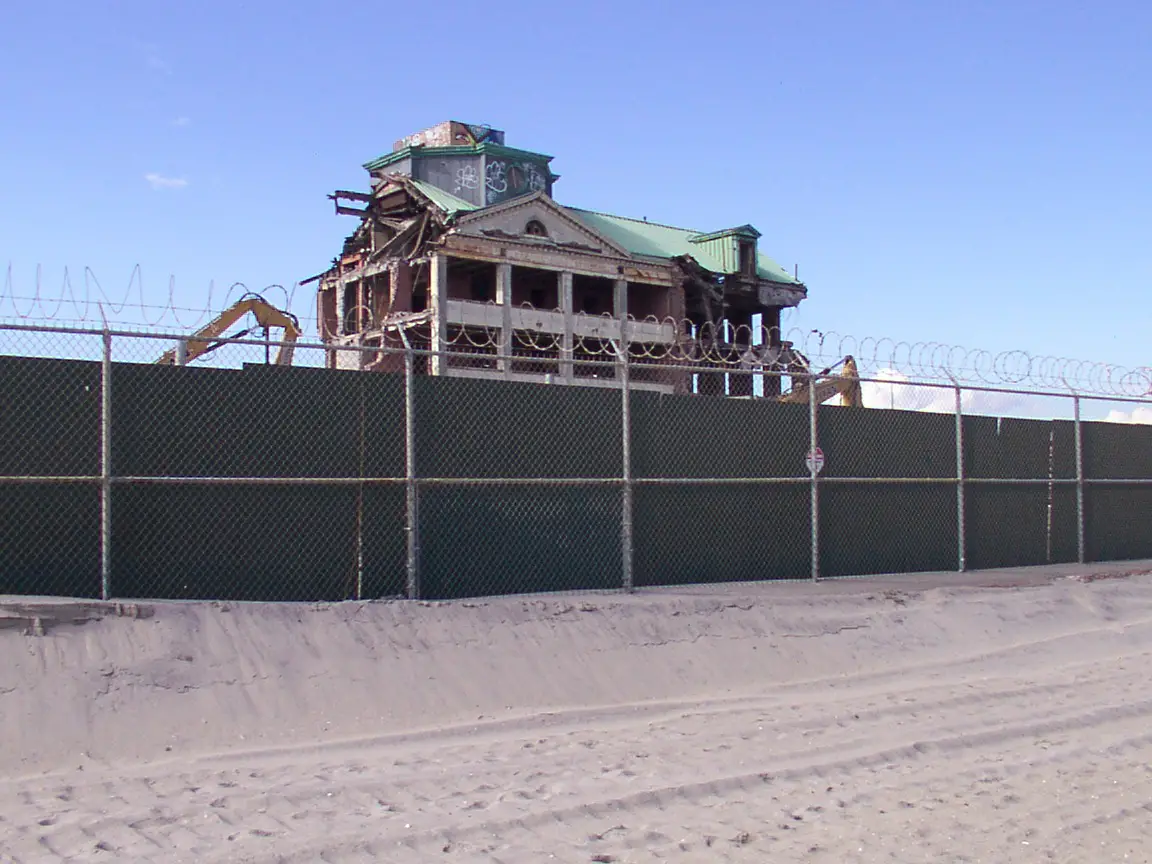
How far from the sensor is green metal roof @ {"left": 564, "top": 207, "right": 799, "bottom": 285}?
140ft

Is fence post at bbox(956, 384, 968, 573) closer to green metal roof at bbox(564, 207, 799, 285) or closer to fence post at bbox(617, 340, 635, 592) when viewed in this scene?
fence post at bbox(617, 340, 635, 592)

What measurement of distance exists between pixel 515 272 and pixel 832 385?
720 inches

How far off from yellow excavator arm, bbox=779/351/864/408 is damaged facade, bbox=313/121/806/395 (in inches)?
348

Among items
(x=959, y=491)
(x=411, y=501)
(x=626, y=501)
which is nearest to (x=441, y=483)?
(x=411, y=501)

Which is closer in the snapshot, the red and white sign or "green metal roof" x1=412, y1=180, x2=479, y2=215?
the red and white sign

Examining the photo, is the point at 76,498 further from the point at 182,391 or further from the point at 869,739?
the point at 869,739

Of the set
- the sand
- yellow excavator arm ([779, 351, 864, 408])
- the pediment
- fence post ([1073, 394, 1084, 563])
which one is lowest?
the sand

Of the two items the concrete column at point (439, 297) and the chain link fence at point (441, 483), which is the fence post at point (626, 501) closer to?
the chain link fence at point (441, 483)

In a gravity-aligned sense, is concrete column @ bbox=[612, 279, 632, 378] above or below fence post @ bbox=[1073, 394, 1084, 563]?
above

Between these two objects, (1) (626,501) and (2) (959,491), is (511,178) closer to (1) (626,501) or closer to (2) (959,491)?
(2) (959,491)

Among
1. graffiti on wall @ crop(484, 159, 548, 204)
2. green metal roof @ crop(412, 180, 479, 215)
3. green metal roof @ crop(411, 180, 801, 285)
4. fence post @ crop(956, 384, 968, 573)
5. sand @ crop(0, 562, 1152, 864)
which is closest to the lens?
sand @ crop(0, 562, 1152, 864)

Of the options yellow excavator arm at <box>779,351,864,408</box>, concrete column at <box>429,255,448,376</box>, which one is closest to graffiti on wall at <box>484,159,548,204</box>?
concrete column at <box>429,255,448,376</box>

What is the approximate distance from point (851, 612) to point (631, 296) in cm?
3368

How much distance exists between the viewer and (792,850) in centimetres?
557
